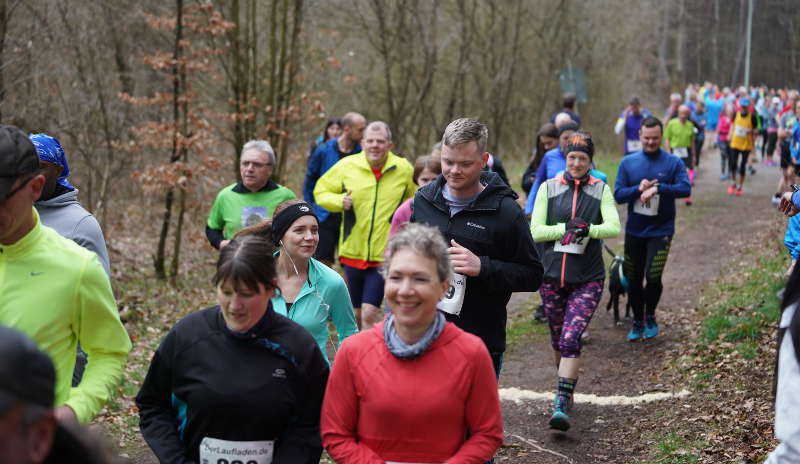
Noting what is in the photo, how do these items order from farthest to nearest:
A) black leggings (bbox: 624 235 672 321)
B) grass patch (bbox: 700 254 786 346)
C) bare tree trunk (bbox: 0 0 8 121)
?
bare tree trunk (bbox: 0 0 8 121) < black leggings (bbox: 624 235 672 321) < grass patch (bbox: 700 254 786 346)

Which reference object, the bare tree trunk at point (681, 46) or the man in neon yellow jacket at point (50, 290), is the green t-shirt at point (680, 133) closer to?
the man in neon yellow jacket at point (50, 290)

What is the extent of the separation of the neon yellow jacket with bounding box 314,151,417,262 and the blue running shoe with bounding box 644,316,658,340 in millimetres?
3224

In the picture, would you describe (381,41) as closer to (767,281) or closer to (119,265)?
(119,265)

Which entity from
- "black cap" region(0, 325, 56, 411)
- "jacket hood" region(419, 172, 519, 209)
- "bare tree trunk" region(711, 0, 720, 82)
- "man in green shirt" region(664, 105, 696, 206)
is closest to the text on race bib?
"jacket hood" region(419, 172, 519, 209)

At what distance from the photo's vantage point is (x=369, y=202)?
848 cm

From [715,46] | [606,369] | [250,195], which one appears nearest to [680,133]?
[606,369]

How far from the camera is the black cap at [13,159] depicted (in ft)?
10.5

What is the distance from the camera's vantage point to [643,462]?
643 centimetres

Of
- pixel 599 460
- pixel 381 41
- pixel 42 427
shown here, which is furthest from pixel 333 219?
pixel 381 41

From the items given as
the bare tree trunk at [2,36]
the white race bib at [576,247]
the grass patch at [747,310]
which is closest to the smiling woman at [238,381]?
the white race bib at [576,247]

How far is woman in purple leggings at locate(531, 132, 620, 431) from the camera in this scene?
7.23 metres

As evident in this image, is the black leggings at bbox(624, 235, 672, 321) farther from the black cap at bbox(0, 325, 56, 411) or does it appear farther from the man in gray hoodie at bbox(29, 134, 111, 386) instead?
the black cap at bbox(0, 325, 56, 411)

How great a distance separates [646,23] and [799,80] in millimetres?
25151

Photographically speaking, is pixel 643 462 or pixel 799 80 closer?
pixel 643 462
